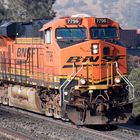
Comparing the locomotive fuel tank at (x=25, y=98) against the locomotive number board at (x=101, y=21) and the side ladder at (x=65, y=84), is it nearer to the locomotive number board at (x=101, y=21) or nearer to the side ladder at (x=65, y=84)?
the side ladder at (x=65, y=84)

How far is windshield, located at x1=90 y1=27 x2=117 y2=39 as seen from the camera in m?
16.7

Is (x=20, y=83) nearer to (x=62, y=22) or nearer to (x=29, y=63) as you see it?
(x=29, y=63)

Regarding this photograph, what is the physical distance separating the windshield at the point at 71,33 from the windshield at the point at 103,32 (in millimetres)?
296

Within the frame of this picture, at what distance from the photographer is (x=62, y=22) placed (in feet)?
54.8

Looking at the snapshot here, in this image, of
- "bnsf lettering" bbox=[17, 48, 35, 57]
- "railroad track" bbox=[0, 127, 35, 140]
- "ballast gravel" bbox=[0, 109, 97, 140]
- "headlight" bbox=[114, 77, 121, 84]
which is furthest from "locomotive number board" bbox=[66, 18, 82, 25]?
"railroad track" bbox=[0, 127, 35, 140]

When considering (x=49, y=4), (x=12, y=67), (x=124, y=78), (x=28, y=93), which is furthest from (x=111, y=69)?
(x=49, y=4)

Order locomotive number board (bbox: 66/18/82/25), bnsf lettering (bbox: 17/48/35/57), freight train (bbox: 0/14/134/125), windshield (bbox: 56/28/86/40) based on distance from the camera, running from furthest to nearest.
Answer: bnsf lettering (bbox: 17/48/35/57) → locomotive number board (bbox: 66/18/82/25) → windshield (bbox: 56/28/86/40) → freight train (bbox: 0/14/134/125)

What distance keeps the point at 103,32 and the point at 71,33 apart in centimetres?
106

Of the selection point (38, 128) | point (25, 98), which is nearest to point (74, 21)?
point (38, 128)

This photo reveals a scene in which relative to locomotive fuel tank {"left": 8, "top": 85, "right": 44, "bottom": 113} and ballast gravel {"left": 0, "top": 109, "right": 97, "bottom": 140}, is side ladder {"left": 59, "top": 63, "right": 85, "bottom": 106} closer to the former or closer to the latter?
ballast gravel {"left": 0, "top": 109, "right": 97, "bottom": 140}

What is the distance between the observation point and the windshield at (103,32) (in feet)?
54.7

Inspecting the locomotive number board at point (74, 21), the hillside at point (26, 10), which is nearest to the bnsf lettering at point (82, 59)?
the locomotive number board at point (74, 21)

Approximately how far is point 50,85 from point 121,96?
2.54 meters

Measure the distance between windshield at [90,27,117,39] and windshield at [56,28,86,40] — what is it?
30 centimetres
